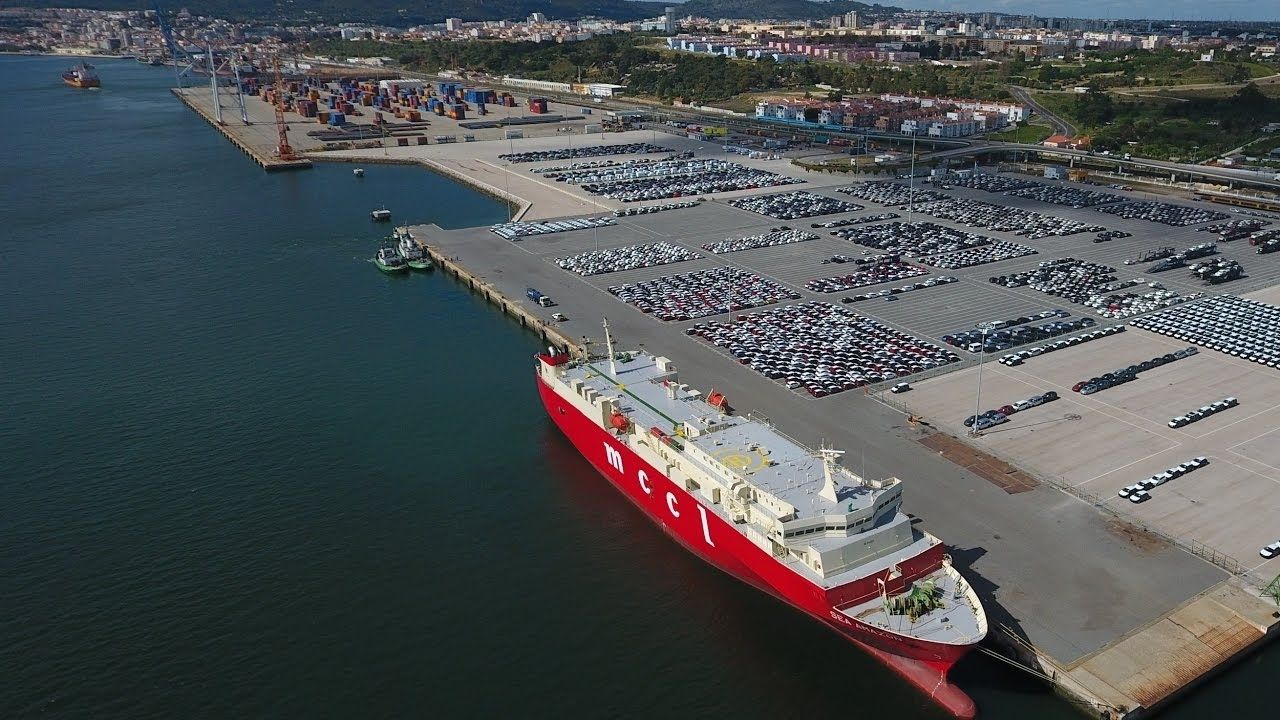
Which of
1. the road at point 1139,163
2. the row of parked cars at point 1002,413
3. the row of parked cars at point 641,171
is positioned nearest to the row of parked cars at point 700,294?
the row of parked cars at point 1002,413

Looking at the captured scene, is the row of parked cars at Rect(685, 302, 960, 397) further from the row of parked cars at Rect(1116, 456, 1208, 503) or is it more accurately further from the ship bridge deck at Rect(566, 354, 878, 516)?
the row of parked cars at Rect(1116, 456, 1208, 503)

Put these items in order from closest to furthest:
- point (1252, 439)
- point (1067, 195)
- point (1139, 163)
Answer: point (1252, 439)
point (1067, 195)
point (1139, 163)

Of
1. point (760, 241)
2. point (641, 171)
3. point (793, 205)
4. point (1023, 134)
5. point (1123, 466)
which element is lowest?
point (1123, 466)

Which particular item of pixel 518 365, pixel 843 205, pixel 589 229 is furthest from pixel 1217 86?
pixel 518 365

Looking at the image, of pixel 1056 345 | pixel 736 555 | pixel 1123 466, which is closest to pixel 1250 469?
pixel 1123 466

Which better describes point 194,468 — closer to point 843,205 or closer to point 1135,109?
point 843,205

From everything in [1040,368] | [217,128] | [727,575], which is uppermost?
[217,128]

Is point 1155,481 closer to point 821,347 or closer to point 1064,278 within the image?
point 821,347

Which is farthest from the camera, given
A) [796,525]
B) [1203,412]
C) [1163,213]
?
[1163,213]
